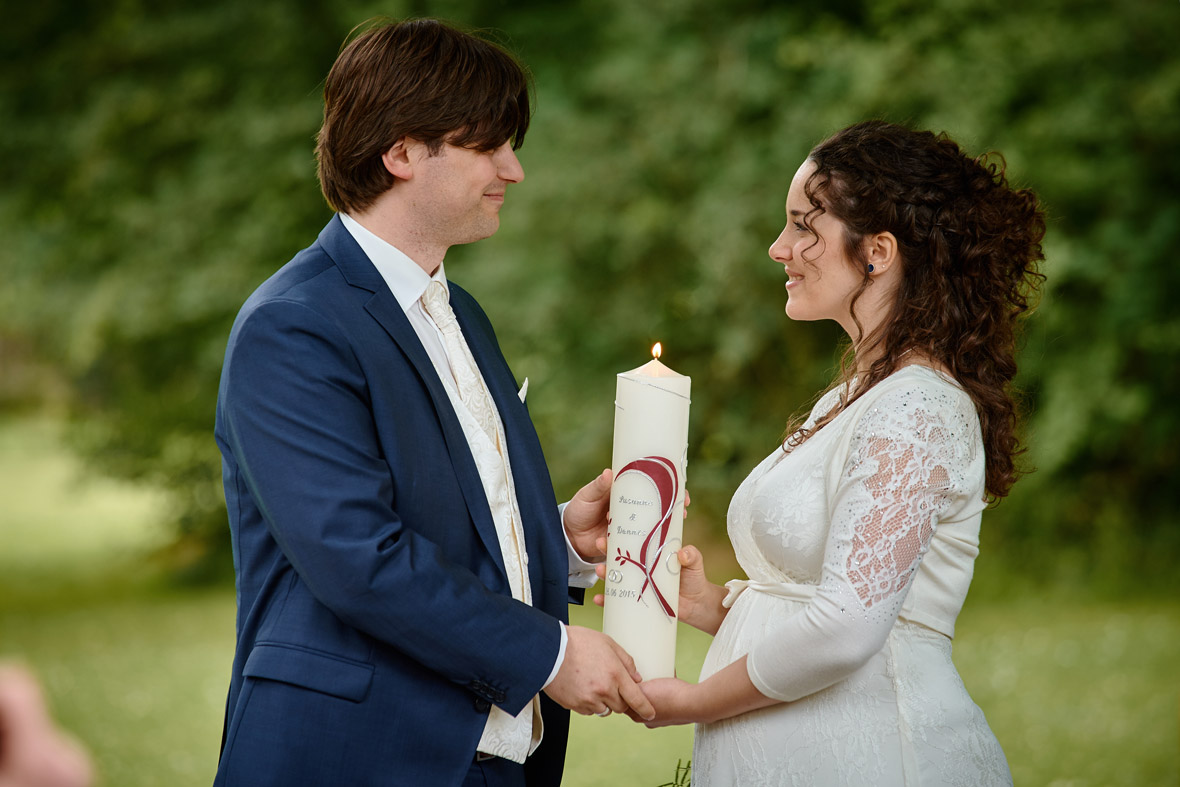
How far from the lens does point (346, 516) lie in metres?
1.85

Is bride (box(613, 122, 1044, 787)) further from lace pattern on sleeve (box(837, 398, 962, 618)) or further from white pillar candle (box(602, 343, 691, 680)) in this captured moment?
white pillar candle (box(602, 343, 691, 680))

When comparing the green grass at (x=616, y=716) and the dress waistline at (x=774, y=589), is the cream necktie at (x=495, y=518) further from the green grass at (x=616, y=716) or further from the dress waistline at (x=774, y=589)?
the green grass at (x=616, y=716)

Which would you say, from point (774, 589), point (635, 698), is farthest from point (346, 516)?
point (774, 589)

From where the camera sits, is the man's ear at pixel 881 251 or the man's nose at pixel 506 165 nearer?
the man's ear at pixel 881 251

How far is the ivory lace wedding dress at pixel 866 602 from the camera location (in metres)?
1.91

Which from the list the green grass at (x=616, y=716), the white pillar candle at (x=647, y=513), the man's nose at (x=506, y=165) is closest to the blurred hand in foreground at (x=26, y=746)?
the white pillar candle at (x=647, y=513)

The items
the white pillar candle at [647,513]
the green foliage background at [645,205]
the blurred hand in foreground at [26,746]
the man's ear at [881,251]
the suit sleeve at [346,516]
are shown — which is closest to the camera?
the blurred hand in foreground at [26,746]

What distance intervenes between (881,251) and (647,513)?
70 centimetres

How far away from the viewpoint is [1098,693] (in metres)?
5.90

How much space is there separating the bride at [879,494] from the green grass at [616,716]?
11.3ft

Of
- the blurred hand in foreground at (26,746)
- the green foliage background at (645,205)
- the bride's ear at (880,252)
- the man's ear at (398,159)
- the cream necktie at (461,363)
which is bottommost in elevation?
the blurred hand in foreground at (26,746)

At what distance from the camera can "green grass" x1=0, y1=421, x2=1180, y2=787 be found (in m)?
5.40

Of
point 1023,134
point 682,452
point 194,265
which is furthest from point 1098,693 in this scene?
point 194,265

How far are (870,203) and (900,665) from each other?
89 cm
